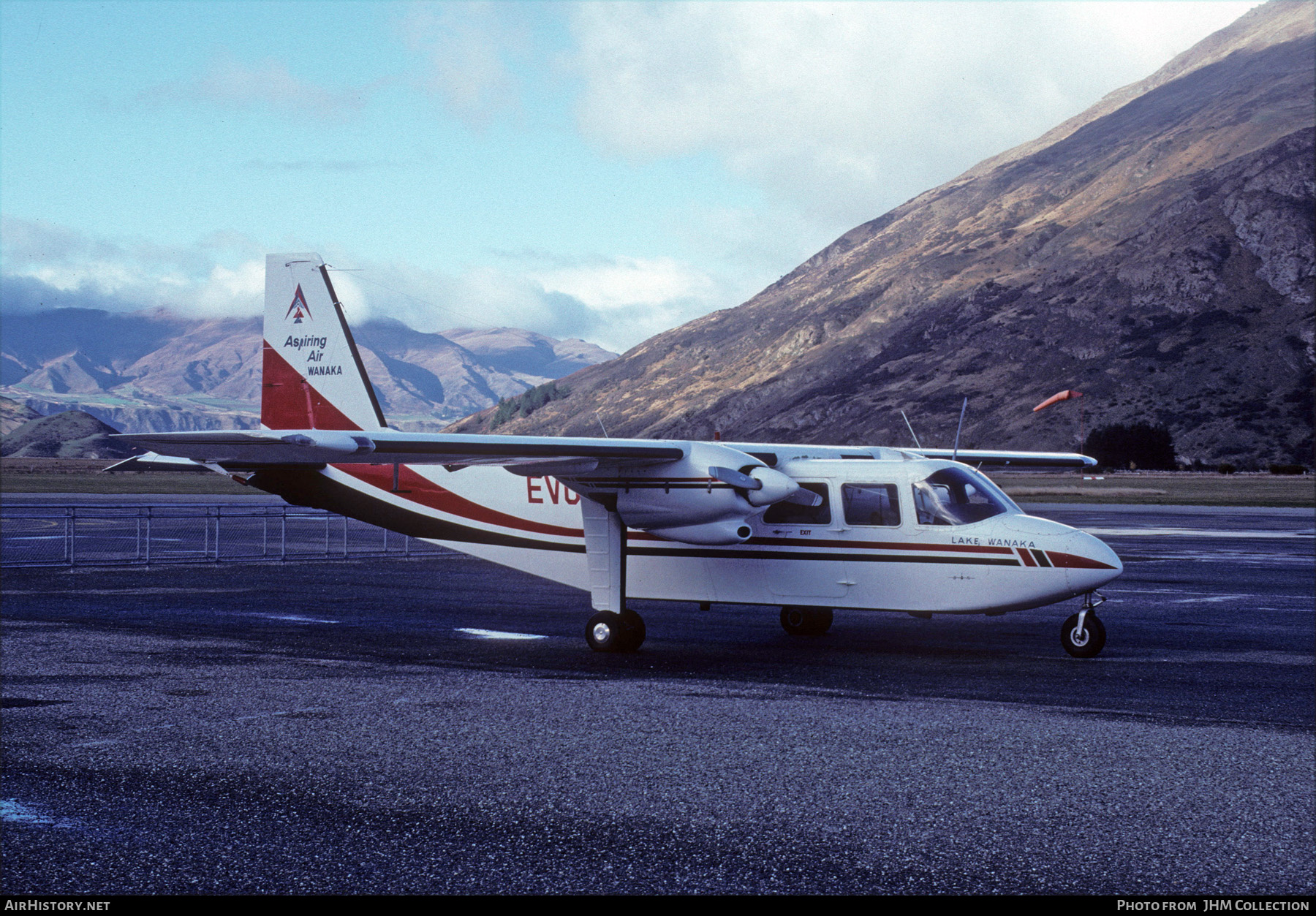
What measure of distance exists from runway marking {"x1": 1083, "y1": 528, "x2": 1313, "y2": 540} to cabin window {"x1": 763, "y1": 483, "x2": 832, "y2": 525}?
2770 centimetres

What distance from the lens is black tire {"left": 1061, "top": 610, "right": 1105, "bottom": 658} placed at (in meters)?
14.8

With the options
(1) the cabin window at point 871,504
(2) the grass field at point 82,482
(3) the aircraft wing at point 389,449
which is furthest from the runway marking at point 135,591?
(2) the grass field at point 82,482

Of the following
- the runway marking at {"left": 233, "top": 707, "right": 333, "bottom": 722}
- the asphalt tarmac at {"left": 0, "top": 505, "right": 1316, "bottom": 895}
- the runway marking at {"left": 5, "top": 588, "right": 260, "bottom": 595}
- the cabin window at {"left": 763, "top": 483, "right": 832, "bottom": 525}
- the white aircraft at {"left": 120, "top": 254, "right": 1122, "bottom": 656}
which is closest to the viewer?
the asphalt tarmac at {"left": 0, "top": 505, "right": 1316, "bottom": 895}

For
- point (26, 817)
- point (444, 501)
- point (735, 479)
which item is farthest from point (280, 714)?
point (444, 501)

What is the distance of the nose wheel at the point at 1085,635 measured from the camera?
48.6 feet

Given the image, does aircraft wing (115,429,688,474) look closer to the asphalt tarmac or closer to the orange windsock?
the asphalt tarmac

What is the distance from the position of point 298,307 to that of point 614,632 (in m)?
8.82

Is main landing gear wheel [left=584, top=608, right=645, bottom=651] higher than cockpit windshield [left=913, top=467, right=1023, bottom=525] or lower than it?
lower

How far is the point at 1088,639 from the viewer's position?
1489cm

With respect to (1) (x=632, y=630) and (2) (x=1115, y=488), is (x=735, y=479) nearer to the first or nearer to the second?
(1) (x=632, y=630)

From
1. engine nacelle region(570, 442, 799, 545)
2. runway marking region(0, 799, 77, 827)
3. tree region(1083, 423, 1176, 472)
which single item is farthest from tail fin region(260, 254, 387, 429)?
tree region(1083, 423, 1176, 472)

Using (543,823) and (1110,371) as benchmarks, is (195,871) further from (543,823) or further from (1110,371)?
(1110,371)

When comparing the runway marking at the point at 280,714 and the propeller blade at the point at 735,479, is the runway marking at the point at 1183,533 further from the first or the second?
the runway marking at the point at 280,714
